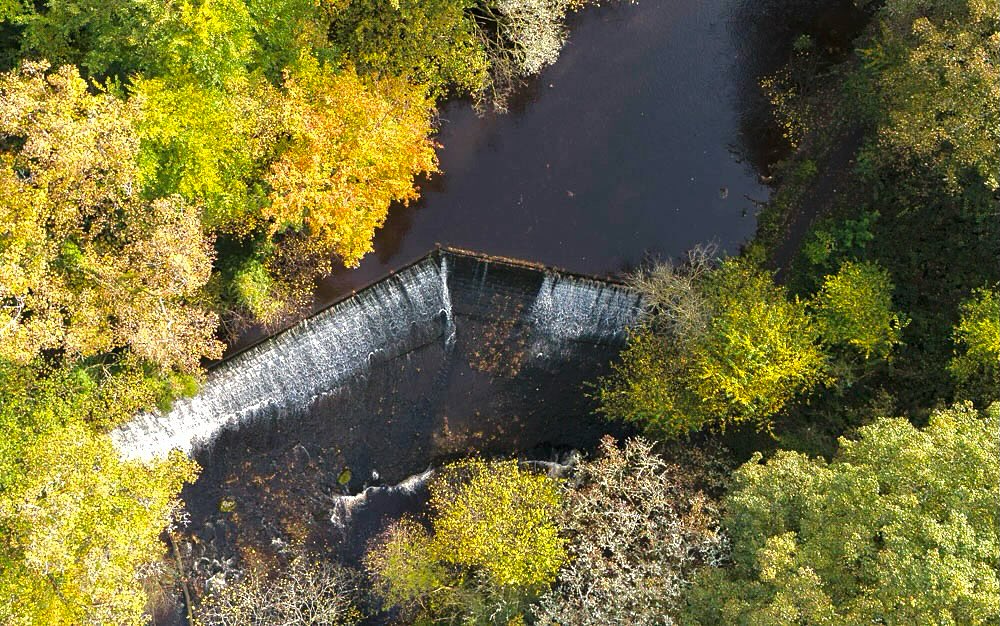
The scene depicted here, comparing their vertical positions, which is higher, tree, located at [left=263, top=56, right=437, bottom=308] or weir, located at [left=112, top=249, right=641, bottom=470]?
tree, located at [left=263, top=56, right=437, bottom=308]

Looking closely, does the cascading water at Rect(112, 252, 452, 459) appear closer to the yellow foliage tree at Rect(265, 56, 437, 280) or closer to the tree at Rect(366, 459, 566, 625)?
the yellow foliage tree at Rect(265, 56, 437, 280)

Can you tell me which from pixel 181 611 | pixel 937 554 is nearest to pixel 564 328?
pixel 937 554

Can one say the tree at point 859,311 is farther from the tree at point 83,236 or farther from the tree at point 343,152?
the tree at point 83,236

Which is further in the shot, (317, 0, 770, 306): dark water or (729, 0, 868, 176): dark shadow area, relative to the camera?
(317, 0, 770, 306): dark water

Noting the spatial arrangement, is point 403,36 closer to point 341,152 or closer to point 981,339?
point 341,152

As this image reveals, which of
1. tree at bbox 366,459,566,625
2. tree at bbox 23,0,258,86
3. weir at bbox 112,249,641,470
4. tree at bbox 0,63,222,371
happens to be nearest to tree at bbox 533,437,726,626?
tree at bbox 366,459,566,625

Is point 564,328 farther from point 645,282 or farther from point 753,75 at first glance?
point 753,75

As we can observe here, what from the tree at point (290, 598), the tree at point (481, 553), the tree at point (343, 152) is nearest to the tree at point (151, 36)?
the tree at point (343, 152)
